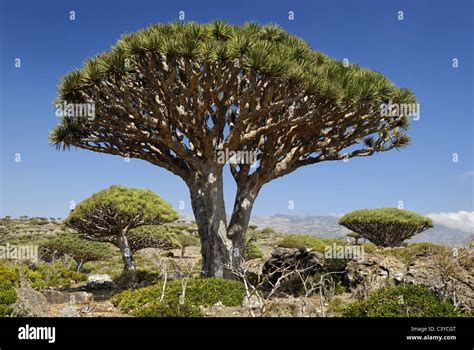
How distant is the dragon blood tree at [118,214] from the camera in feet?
67.9

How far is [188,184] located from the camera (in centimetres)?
1479

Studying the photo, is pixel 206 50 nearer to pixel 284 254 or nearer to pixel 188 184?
pixel 188 184

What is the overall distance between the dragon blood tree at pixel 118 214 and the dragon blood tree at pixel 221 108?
22.8ft

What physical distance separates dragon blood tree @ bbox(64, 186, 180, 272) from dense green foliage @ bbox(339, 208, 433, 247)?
1633cm

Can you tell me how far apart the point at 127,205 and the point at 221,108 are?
9585 millimetres

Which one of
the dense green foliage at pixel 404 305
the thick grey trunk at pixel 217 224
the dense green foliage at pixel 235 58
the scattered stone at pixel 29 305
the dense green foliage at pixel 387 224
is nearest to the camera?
the dense green foliage at pixel 404 305

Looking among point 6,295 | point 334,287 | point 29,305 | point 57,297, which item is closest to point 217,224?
point 334,287

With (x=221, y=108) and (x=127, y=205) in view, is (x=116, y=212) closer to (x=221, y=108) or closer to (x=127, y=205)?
(x=127, y=205)

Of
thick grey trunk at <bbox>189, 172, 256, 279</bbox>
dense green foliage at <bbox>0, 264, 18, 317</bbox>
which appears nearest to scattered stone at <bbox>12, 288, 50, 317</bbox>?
dense green foliage at <bbox>0, 264, 18, 317</bbox>

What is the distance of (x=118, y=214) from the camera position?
68.8 ft

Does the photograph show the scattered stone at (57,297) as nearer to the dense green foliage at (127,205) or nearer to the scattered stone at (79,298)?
the scattered stone at (79,298)

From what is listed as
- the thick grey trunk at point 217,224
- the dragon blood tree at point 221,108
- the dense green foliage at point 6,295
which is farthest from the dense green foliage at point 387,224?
the dense green foliage at point 6,295
